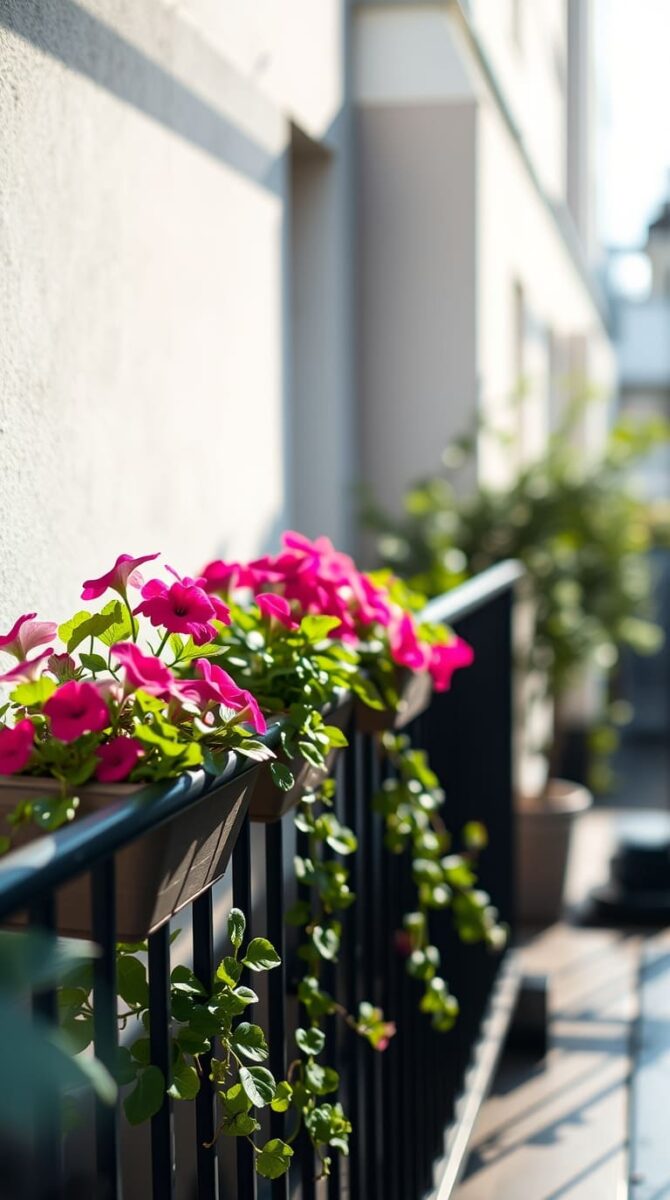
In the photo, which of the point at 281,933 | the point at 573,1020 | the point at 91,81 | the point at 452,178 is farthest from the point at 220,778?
the point at 452,178

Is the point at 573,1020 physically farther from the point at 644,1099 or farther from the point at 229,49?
the point at 229,49

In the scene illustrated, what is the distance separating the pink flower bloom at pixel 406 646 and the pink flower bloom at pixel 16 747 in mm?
843

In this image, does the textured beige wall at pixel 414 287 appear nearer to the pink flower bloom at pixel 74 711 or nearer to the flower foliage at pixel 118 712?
the flower foliage at pixel 118 712

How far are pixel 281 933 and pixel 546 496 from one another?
3.37 m

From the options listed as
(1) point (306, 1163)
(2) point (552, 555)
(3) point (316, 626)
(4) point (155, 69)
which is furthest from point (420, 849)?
(2) point (552, 555)

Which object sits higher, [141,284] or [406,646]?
[141,284]

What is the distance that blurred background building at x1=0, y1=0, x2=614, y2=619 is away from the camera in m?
2.00

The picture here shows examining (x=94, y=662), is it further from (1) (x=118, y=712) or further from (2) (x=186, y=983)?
(2) (x=186, y=983)

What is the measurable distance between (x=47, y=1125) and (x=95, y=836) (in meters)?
0.19

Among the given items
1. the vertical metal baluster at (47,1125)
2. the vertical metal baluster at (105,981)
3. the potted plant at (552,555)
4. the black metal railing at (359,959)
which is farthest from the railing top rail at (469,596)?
the vertical metal baluster at (47,1125)

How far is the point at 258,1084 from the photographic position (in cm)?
132

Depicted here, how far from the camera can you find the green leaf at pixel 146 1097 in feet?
3.74

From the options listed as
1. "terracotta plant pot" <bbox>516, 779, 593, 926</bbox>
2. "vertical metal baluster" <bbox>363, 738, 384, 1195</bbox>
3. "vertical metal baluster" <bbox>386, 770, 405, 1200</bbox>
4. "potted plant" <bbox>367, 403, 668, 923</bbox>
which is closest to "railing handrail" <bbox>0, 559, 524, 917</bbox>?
"vertical metal baluster" <bbox>363, 738, 384, 1195</bbox>

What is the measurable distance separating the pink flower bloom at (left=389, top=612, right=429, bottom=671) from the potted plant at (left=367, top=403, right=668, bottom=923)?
222 centimetres
